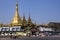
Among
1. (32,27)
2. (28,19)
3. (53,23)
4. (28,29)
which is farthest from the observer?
(53,23)

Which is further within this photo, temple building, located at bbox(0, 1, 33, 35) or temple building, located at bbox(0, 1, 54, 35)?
temple building, located at bbox(0, 1, 33, 35)

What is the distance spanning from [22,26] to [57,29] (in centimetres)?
1589

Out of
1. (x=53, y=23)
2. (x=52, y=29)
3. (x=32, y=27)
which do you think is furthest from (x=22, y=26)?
(x=53, y=23)

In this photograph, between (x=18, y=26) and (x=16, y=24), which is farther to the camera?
(x=16, y=24)

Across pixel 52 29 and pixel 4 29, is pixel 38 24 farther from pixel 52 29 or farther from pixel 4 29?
pixel 4 29

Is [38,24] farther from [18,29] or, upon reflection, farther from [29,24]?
[18,29]

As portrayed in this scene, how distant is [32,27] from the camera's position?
106 m

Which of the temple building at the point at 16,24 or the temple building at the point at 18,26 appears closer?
the temple building at the point at 18,26

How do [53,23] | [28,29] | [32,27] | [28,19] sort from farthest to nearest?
[53,23] → [28,19] → [32,27] → [28,29]

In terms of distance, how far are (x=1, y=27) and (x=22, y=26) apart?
22.2 feet

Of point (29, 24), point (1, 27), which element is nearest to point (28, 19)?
point (29, 24)

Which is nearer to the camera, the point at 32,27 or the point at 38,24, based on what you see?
the point at 32,27

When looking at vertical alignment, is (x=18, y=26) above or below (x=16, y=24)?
below

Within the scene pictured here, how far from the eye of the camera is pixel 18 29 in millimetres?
99000
